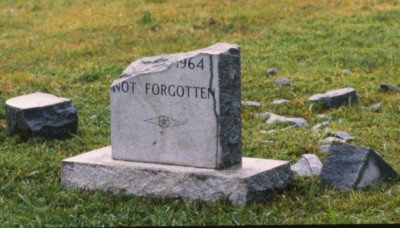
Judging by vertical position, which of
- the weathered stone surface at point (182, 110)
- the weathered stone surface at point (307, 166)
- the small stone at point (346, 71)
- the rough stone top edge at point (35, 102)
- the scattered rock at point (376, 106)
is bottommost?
the small stone at point (346, 71)

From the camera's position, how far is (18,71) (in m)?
11.6

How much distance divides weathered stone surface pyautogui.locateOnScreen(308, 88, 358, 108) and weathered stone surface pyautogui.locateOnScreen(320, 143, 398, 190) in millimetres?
2862

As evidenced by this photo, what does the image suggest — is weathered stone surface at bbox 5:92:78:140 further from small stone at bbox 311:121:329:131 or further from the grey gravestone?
small stone at bbox 311:121:329:131

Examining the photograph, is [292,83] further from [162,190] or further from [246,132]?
[162,190]

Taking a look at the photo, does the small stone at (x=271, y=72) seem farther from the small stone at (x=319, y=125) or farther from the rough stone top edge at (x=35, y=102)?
the rough stone top edge at (x=35, y=102)

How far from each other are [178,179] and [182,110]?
1.60 feet

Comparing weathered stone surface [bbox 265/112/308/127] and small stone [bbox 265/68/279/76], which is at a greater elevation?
weathered stone surface [bbox 265/112/308/127]

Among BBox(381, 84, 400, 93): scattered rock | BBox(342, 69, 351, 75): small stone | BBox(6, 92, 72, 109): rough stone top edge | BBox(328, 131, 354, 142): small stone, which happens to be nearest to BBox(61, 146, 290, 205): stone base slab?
BBox(6, 92, 72, 109): rough stone top edge

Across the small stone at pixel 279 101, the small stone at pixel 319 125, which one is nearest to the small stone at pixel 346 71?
the small stone at pixel 279 101

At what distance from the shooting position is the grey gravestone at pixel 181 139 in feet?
19.7

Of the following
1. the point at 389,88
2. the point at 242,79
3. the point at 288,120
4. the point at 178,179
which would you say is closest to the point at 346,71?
the point at 389,88

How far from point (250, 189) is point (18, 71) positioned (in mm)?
6419

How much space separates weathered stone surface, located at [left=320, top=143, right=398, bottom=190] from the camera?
6.25m

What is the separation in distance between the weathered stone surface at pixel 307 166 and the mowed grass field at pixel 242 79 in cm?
25
